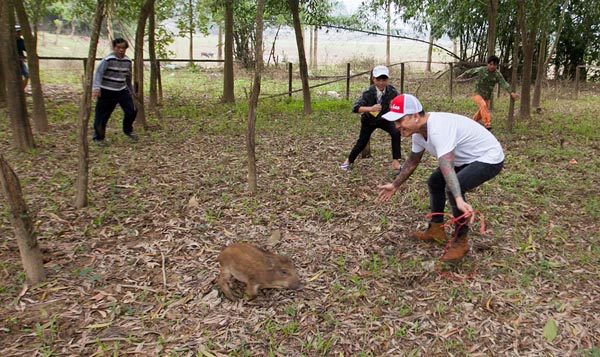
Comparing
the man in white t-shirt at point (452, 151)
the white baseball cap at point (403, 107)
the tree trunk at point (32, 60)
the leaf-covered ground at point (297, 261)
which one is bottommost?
the leaf-covered ground at point (297, 261)

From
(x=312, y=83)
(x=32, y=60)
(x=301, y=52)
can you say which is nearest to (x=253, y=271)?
(x=32, y=60)

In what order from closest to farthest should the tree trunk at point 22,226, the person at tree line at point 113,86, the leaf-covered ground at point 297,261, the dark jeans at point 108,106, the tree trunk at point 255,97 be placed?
the leaf-covered ground at point 297,261 → the tree trunk at point 22,226 → the tree trunk at point 255,97 → the person at tree line at point 113,86 → the dark jeans at point 108,106

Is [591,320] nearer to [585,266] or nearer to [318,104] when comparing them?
[585,266]

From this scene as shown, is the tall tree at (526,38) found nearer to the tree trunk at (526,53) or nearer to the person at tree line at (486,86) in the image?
the tree trunk at (526,53)

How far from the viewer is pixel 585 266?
13.0ft

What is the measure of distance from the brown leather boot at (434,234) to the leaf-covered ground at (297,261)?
129 mm

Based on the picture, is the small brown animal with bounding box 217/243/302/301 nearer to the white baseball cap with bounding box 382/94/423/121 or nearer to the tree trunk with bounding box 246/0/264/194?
the white baseball cap with bounding box 382/94/423/121

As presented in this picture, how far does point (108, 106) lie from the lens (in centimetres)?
722

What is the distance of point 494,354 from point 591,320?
853 mm

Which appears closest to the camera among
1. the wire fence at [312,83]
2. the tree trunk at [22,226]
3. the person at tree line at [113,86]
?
the tree trunk at [22,226]

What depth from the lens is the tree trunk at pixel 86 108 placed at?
4211 mm

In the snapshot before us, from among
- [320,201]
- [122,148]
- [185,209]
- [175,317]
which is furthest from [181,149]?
[175,317]

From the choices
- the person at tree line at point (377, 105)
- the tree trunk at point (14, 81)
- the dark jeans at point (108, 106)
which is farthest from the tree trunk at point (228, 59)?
the person at tree line at point (377, 105)

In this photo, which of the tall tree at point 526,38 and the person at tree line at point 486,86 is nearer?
the person at tree line at point 486,86
